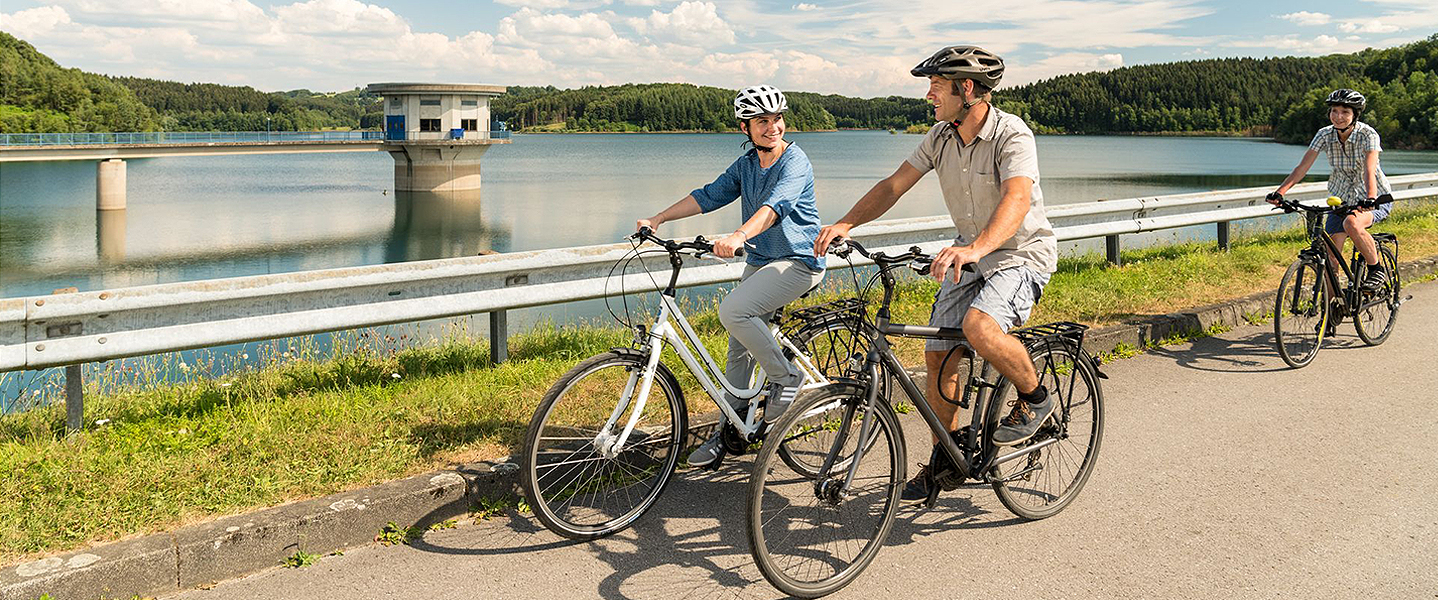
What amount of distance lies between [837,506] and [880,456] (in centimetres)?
23

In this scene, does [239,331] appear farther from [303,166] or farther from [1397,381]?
[303,166]

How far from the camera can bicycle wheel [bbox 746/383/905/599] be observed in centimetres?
386

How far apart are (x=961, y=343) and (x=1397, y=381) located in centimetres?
420

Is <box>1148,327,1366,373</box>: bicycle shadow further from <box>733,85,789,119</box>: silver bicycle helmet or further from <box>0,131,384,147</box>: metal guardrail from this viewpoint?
<box>0,131,384,147</box>: metal guardrail

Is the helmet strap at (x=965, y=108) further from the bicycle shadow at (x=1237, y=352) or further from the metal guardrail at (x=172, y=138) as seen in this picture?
the metal guardrail at (x=172, y=138)

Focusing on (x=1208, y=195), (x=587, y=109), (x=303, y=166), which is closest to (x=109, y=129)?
(x=303, y=166)

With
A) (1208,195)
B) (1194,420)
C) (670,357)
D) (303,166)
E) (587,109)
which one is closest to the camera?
(1194,420)

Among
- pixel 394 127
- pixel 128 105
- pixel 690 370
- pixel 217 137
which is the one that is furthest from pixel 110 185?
pixel 128 105

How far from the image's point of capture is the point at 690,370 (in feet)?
15.2

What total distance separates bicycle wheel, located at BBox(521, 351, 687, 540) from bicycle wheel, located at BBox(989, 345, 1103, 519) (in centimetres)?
134

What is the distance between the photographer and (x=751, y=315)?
184 inches

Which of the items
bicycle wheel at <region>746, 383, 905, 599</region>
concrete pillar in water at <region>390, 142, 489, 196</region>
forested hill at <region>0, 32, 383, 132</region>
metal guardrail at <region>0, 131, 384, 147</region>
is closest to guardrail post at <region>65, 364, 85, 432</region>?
bicycle wheel at <region>746, 383, 905, 599</region>

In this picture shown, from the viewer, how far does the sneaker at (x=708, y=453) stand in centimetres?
493

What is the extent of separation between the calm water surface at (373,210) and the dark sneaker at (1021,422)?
40.7ft
